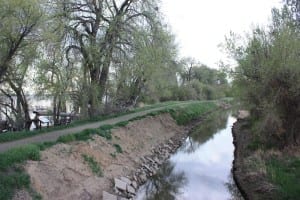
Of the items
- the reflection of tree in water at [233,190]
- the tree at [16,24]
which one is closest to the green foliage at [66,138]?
the tree at [16,24]

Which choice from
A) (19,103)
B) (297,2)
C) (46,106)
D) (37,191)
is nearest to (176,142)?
(46,106)

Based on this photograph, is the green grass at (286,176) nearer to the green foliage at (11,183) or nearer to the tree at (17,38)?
the green foliage at (11,183)

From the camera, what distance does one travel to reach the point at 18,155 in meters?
11.4

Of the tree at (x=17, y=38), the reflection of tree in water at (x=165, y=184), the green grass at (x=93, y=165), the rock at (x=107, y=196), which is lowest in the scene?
the reflection of tree in water at (x=165, y=184)

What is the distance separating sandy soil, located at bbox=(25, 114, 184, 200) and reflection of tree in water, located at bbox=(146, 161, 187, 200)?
1.14 m

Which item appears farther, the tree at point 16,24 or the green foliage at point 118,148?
the green foliage at point 118,148

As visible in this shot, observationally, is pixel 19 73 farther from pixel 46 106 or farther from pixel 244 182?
pixel 244 182

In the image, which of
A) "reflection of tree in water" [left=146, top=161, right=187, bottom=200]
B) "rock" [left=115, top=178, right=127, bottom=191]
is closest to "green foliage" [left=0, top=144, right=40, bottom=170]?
"rock" [left=115, top=178, right=127, bottom=191]

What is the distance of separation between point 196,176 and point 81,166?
6627mm

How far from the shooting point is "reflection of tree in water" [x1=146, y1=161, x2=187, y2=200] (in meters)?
14.7

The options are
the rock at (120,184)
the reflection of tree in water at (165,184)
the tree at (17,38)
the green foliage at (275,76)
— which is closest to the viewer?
the rock at (120,184)

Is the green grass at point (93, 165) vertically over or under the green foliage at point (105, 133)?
under

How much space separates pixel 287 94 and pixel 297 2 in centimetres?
516

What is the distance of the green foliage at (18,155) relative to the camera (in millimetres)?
10864
